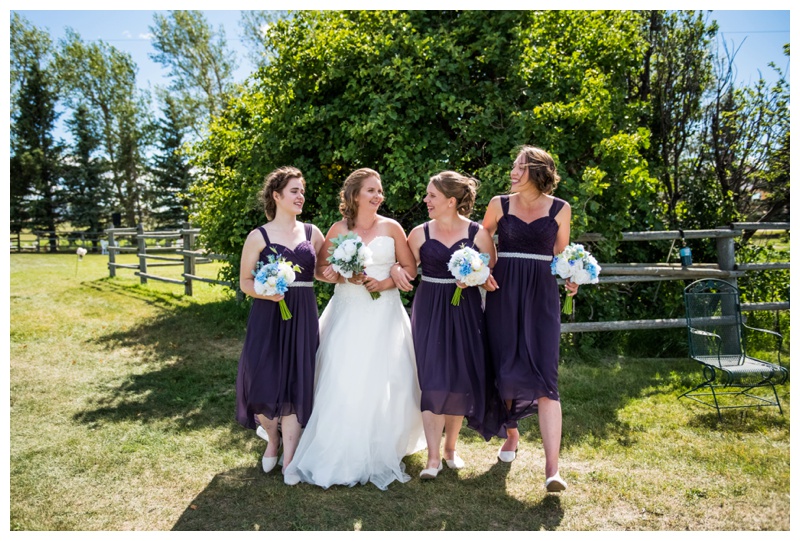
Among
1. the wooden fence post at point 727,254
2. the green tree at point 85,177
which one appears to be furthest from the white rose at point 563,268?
the green tree at point 85,177

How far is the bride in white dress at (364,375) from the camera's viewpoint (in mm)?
4102

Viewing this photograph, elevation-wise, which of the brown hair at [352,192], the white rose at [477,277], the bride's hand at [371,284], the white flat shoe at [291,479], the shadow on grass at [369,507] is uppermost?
the brown hair at [352,192]

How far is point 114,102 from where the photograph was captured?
109 feet

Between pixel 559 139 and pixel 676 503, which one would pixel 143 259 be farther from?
pixel 676 503

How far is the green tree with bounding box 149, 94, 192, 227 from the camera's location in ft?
103

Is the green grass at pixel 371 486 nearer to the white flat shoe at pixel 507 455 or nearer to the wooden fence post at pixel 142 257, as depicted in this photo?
the white flat shoe at pixel 507 455

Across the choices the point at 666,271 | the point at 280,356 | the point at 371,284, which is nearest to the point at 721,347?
the point at 666,271

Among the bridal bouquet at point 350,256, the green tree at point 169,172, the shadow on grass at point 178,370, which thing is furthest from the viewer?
the green tree at point 169,172

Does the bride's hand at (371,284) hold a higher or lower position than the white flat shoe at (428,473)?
higher

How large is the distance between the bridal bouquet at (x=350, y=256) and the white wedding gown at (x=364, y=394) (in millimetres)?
277

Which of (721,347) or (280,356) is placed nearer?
(280,356)

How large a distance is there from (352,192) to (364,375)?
1.31m

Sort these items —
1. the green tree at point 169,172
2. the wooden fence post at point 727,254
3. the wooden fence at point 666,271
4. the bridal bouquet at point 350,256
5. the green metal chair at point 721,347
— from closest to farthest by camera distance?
the bridal bouquet at point 350,256
the green metal chair at point 721,347
the wooden fence at point 666,271
the wooden fence post at point 727,254
the green tree at point 169,172

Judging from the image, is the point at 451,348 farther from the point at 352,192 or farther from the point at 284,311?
the point at 352,192
